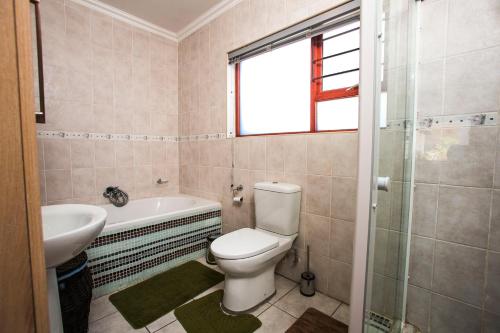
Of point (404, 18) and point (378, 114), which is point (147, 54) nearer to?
point (404, 18)

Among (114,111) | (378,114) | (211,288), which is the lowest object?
(211,288)

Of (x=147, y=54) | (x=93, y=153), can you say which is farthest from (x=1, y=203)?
(x=147, y=54)

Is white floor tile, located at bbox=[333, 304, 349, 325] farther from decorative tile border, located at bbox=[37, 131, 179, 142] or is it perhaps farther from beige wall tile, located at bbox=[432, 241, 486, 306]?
decorative tile border, located at bbox=[37, 131, 179, 142]

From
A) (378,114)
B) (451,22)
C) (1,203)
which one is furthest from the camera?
(451,22)

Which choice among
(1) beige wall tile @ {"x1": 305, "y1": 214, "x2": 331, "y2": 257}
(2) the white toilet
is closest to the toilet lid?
(2) the white toilet

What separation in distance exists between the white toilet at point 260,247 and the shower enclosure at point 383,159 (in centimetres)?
71

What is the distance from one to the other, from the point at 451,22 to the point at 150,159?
9.10 ft

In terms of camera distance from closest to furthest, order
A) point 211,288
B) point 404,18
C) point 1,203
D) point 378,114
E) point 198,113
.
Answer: point 1,203
point 378,114
point 404,18
point 211,288
point 198,113

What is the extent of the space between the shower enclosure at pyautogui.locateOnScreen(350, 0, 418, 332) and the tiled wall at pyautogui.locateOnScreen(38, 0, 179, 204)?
8.24 feet

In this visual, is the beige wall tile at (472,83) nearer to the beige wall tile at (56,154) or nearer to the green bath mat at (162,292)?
the green bath mat at (162,292)

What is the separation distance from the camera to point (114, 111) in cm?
240

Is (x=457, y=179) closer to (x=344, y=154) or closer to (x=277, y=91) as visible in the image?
(x=344, y=154)

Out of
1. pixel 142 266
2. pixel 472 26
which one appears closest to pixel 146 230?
pixel 142 266

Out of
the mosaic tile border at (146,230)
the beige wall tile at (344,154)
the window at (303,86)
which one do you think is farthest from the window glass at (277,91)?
the mosaic tile border at (146,230)
